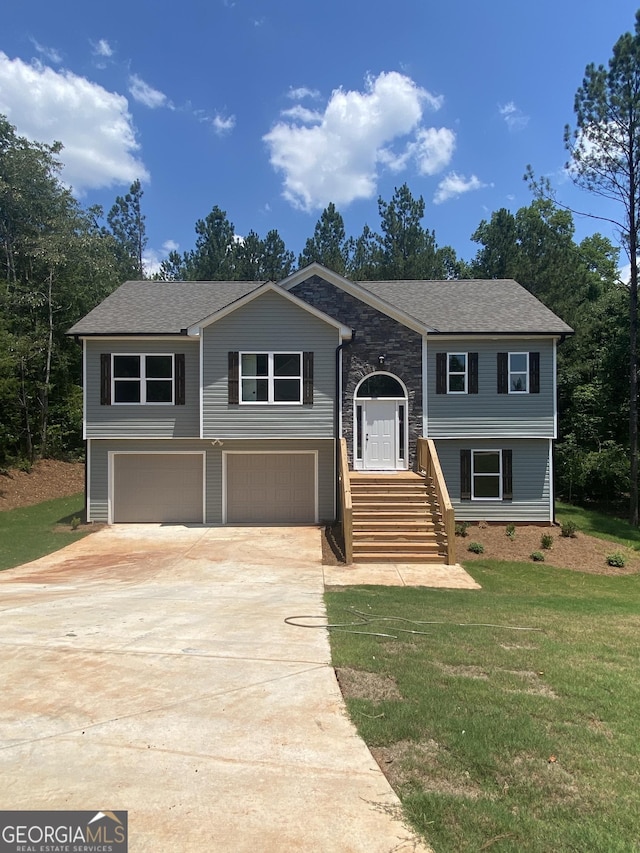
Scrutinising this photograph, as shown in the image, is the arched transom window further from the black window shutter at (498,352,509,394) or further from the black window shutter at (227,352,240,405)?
the black window shutter at (227,352,240,405)

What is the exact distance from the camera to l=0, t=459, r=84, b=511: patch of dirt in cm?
2103

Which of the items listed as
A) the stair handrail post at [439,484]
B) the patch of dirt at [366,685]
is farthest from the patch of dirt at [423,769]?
the stair handrail post at [439,484]

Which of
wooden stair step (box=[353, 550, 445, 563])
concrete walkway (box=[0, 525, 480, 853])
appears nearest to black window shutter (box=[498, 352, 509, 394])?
wooden stair step (box=[353, 550, 445, 563])

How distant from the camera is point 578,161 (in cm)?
1886

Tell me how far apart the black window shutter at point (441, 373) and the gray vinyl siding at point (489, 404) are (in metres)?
0.10

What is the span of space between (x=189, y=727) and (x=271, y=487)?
41.8ft

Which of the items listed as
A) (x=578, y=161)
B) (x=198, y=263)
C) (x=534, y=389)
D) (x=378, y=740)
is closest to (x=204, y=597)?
(x=378, y=740)

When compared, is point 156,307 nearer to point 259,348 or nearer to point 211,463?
point 259,348

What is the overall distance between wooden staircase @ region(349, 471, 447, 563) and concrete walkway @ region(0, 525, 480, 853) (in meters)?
4.37

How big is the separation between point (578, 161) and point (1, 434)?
26633mm

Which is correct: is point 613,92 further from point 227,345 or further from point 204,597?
point 204,597

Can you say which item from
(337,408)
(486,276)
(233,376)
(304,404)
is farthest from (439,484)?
(486,276)

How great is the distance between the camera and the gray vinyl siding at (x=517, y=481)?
16.2 metres

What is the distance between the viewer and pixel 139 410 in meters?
15.7
